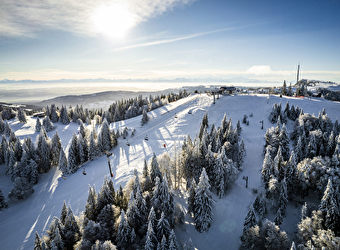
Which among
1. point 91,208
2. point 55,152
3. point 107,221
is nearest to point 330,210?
point 107,221

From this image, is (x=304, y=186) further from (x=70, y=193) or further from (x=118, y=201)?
(x=70, y=193)

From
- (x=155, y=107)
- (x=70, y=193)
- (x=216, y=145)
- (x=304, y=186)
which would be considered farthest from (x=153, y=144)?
(x=155, y=107)

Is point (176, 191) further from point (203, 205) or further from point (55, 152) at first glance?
point (55, 152)

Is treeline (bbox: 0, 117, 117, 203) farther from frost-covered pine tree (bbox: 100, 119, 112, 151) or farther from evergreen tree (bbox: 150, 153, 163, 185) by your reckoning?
evergreen tree (bbox: 150, 153, 163, 185)

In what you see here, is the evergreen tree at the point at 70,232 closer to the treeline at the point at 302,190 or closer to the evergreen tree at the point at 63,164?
the treeline at the point at 302,190

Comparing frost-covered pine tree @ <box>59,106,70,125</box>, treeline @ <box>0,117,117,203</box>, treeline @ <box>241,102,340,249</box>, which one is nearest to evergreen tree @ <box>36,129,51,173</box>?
treeline @ <box>0,117,117,203</box>

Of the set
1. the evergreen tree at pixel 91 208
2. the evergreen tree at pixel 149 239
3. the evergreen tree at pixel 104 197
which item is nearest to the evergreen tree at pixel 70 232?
the evergreen tree at pixel 91 208
